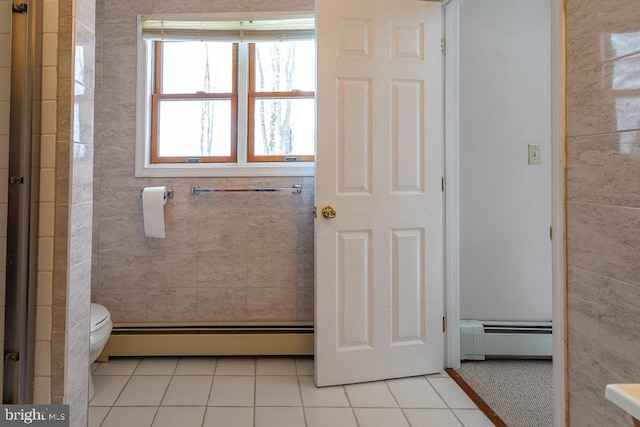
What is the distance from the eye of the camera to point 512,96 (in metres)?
2.24

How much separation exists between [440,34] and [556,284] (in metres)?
1.48

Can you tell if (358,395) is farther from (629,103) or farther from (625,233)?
(629,103)

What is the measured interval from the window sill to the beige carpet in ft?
4.94

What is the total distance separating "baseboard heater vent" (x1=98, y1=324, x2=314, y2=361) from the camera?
6.98 feet

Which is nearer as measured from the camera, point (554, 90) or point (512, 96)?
point (554, 90)

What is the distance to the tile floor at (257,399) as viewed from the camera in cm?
159

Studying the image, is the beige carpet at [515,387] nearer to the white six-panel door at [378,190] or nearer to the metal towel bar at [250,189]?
the white six-panel door at [378,190]

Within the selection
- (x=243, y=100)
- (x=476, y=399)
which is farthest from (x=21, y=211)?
(x=476, y=399)

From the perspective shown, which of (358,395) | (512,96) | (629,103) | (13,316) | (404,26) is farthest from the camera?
(512,96)

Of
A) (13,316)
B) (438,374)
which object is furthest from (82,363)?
(438,374)

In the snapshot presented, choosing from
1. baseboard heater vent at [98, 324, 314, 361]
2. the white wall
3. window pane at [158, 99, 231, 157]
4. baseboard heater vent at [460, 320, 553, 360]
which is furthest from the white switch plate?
window pane at [158, 99, 231, 157]

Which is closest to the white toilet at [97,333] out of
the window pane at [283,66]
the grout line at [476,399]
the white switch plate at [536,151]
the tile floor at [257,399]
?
the tile floor at [257,399]

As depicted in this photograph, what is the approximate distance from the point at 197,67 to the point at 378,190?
4.75 ft

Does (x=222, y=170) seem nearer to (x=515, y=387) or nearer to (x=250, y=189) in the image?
(x=250, y=189)
